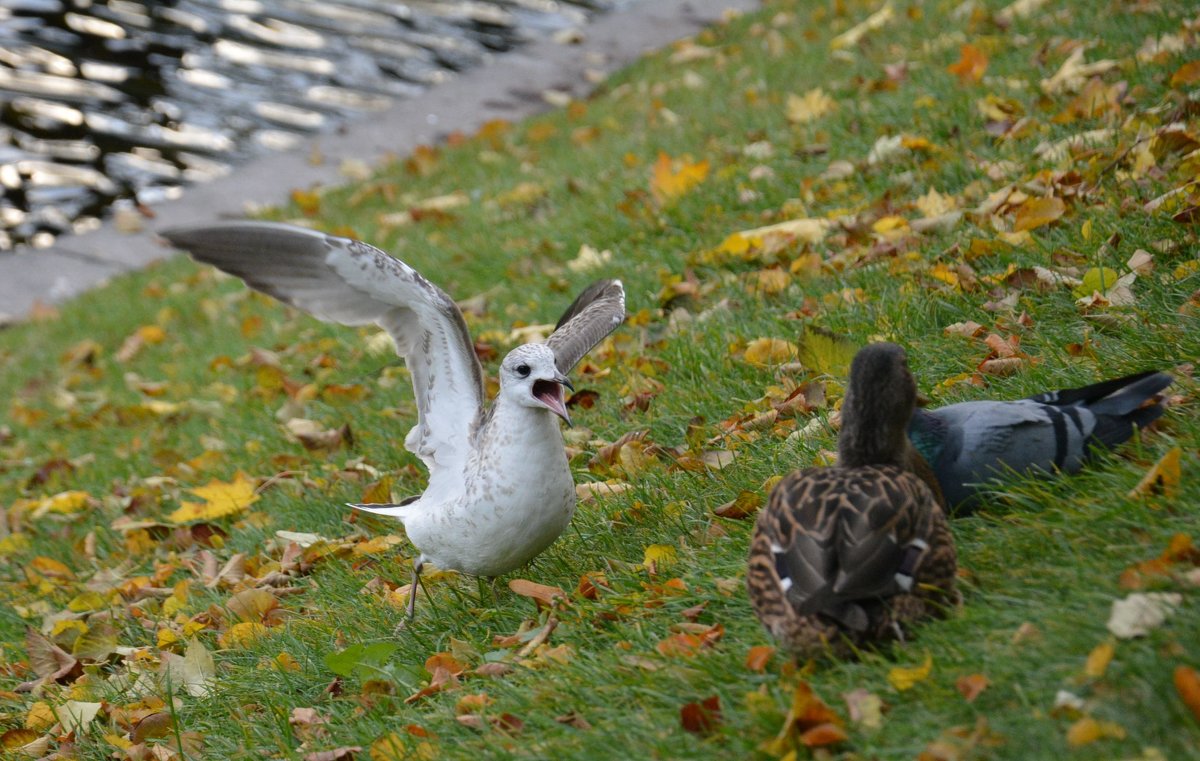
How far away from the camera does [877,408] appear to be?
2916 mm

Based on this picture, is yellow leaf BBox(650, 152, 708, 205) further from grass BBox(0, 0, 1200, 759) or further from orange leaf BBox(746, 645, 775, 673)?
orange leaf BBox(746, 645, 775, 673)

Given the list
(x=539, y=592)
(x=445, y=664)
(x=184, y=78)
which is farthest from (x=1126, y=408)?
(x=184, y=78)

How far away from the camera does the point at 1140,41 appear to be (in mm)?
5969

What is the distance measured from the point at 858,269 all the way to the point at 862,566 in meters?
2.59

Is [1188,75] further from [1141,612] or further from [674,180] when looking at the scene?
[1141,612]

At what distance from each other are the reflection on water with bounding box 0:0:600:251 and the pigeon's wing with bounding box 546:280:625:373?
26.9ft

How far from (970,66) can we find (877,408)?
4.19 meters

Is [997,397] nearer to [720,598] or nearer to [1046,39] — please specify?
[720,598]

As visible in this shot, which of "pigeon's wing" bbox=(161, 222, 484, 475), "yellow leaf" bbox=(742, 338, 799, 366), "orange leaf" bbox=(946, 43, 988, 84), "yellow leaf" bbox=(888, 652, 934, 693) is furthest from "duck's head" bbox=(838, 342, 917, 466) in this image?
"orange leaf" bbox=(946, 43, 988, 84)

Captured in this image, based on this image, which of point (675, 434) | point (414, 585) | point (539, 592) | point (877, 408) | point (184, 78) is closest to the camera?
point (877, 408)

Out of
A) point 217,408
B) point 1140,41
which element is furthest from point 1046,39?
point 217,408

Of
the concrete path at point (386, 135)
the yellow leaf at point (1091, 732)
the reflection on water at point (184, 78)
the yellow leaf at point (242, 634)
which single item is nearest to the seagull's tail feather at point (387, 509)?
the yellow leaf at point (242, 634)

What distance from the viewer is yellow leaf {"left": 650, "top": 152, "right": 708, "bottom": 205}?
6.60 metres

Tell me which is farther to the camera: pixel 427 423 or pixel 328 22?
pixel 328 22
